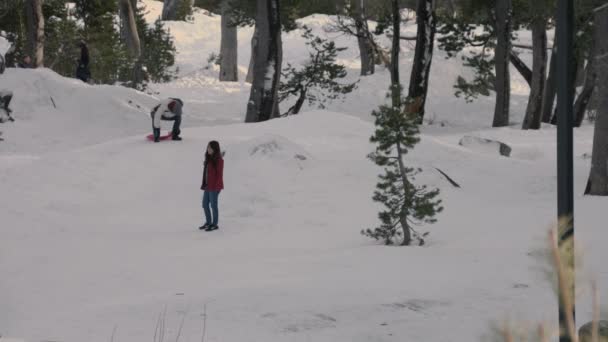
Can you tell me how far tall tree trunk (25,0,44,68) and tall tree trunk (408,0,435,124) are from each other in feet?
37.0

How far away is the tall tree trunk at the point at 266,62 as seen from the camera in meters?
22.9

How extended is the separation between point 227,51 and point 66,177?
82.0 feet

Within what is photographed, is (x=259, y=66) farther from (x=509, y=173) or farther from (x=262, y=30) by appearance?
(x=509, y=173)

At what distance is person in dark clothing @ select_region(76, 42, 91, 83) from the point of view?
29312 millimetres

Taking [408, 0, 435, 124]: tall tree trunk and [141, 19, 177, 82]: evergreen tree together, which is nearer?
[408, 0, 435, 124]: tall tree trunk

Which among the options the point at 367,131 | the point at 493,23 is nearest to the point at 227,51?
the point at 493,23

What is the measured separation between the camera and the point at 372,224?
14.0m

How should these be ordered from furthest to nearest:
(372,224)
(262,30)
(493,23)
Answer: (493,23), (262,30), (372,224)

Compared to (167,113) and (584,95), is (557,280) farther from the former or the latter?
(584,95)

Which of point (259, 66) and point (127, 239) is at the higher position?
point (259, 66)

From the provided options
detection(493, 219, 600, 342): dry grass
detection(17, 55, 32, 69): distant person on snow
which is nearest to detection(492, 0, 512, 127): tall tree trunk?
detection(17, 55, 32, 69): distant person on snow

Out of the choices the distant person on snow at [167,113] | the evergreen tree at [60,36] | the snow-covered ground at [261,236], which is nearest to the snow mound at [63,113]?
the snow-covered ground at [261,236]

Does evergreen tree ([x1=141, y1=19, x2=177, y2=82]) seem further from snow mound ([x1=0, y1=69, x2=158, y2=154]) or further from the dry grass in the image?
the dry grass

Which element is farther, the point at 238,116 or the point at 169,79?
the point at 169,79
